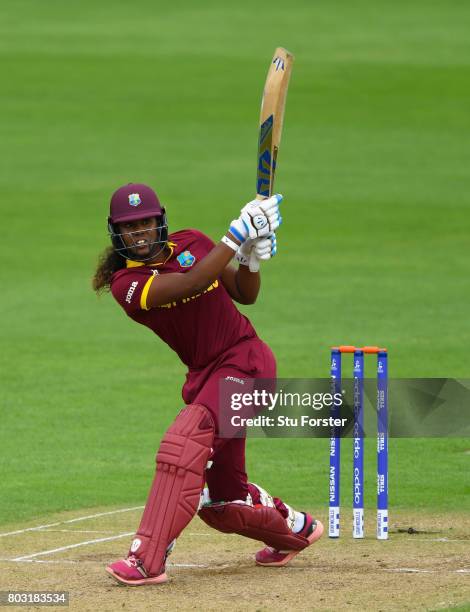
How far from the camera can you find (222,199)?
915 inches

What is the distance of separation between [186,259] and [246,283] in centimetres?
31

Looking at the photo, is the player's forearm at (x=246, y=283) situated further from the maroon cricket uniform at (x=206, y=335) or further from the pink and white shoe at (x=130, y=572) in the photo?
the pink and white shoe at (x=130, y=572)

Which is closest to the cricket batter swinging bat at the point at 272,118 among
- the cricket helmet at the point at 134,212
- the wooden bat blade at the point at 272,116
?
the wooden bat blade at the point at 272,116

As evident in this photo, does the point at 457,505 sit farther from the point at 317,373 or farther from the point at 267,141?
the point at 317,373

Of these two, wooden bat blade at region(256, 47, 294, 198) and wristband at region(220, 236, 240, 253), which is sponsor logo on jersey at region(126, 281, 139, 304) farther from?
wooden bat blade at region(256, 47, 294, 198)

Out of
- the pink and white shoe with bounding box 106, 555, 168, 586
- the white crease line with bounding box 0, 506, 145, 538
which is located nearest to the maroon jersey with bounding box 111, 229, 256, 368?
the pink and white shoe with bounding box 106, 555, 168, 586

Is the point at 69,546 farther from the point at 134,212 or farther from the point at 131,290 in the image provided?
the point at 134,212

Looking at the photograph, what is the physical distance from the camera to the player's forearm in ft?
20.5

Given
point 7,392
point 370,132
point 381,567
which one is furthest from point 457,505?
point 370,132

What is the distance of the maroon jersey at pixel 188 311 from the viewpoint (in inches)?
240

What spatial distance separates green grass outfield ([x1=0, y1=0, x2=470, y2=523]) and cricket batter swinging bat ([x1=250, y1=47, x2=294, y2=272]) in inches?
111

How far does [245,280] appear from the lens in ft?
20.6

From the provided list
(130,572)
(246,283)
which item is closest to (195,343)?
(246,283)

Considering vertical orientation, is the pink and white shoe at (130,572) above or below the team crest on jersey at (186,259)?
below
